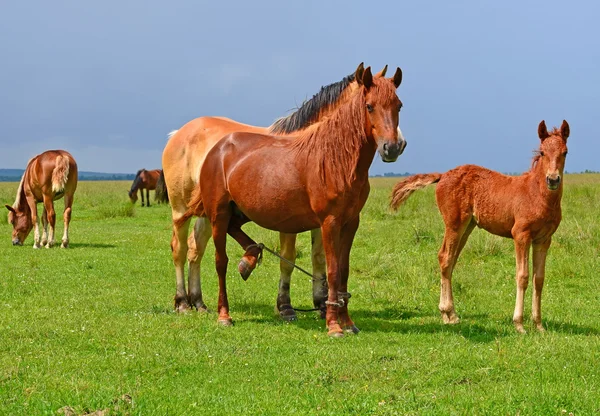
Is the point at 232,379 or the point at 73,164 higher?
the point at 73,164

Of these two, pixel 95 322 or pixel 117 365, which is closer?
pixel 117 365

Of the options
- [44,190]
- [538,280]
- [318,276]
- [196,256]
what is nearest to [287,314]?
[318,276]

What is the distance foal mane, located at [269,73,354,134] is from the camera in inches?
308

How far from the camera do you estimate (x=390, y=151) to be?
6.53 m

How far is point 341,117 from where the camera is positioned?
7137 mm

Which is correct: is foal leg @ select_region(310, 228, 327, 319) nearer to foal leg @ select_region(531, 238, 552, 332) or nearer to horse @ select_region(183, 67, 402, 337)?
horse @ select_region(183, 67, 402, 337)

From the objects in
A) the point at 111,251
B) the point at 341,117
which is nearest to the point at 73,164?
the point at 111,251

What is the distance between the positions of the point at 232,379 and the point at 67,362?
1492 millimetres

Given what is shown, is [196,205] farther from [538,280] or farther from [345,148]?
[538,280]

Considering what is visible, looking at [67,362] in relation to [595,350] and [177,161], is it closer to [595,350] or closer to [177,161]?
[177,161]

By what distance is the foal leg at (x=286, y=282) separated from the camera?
820 cm

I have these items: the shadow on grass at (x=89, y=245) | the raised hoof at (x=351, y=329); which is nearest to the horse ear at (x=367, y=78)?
the raised hoof at (x=351, y=329)

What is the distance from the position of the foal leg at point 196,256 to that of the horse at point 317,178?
2.90 ft

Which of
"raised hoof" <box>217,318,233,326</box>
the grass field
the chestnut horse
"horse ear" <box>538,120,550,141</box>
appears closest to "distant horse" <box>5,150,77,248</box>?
the grass field
